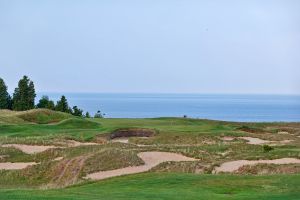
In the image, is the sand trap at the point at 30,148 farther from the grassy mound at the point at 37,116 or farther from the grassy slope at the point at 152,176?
the grassy mound at the point at 37,116

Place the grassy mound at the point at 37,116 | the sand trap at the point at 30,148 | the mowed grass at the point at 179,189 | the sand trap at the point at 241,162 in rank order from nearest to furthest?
the mowed grass at the point at 179,189 < the sand trap at the point at 241,162 < the sand trap at the point at 30,148 < the grassy mound at the point at 37,116

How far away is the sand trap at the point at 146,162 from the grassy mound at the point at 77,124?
25.3 m

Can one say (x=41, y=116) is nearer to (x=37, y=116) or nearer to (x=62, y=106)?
(x=37, y=116)

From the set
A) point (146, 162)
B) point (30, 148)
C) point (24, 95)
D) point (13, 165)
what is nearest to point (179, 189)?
point (146, 162)

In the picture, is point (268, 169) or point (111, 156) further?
point (111, 156)

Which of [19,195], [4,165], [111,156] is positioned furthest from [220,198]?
[4,165]

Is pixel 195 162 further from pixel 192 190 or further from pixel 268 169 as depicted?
pixel 192 190

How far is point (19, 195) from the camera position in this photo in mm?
20703

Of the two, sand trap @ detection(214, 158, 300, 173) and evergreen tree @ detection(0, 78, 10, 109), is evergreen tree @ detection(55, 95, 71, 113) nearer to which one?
evergreen tree @ detection(0, 78, 10, 109)

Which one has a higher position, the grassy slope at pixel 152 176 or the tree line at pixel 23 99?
the tree line at pixel 23 99

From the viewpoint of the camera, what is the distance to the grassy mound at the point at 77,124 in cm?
6058

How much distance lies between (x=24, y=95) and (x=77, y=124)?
30.4 metres

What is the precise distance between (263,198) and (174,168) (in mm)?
11404

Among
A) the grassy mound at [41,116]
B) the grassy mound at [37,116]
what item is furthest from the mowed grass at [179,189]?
the grassy mound at [41,116]
